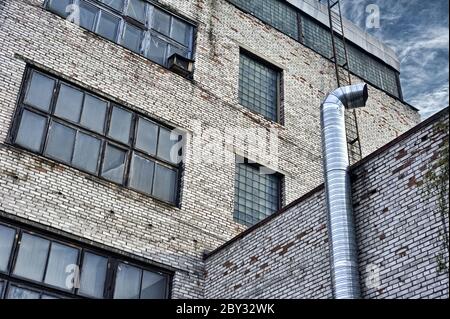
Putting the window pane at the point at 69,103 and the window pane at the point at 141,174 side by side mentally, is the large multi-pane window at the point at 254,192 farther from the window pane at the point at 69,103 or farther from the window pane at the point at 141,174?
the window pane at the point at 69,103

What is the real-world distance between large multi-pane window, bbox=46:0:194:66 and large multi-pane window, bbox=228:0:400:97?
9.11ft

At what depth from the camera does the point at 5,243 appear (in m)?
8.95

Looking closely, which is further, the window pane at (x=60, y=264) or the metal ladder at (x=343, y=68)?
the metal ladder at (x=343, y=68)

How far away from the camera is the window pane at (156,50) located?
13102 mm

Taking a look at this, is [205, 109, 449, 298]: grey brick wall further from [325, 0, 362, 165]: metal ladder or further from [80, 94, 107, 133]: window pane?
[325, 0, 362, 165]: metal ladder

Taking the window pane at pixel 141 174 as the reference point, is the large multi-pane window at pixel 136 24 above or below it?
above

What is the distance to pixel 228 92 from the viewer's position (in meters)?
14.0

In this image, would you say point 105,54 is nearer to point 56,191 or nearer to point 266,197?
point 56,191

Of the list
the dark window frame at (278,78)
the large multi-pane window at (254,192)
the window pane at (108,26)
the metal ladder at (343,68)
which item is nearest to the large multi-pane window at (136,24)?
the window pane at (108,26)

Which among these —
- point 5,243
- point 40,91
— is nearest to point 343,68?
point 40,91

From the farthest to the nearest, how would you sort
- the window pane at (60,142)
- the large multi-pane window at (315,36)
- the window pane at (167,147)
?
the large multi-pane window at (315,36) < the window pane at (167,147) < the window pane at (60,142)

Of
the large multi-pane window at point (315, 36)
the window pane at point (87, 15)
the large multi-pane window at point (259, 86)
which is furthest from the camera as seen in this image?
the large multi-pane window at point (315, 36)

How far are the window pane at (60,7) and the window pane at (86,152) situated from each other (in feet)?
9.40

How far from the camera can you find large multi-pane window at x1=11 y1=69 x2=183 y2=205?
1038 centimetres
